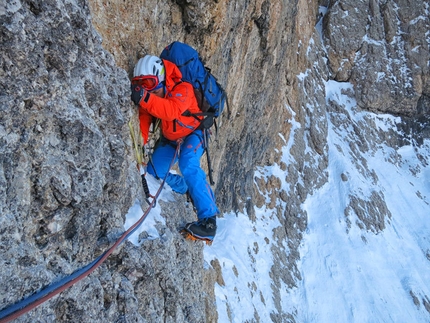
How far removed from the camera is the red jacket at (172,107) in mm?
4546

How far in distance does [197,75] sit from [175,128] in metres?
0.87

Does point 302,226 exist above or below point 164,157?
below

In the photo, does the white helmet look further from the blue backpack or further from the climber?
the blue backpack

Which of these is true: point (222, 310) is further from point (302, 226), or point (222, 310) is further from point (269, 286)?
point (302, 226)

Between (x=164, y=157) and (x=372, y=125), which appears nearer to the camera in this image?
(x=164, y=157)

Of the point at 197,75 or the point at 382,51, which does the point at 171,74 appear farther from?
the point at 382,51

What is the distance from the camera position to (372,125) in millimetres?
30812

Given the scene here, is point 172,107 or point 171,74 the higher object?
point 171,74

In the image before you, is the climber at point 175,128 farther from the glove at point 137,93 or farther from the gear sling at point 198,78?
the gear sling at point 198,78

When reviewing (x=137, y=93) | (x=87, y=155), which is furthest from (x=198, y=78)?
(x=87, y=155)

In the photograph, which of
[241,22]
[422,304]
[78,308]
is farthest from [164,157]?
[422,304]

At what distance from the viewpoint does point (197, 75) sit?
512 centimetres

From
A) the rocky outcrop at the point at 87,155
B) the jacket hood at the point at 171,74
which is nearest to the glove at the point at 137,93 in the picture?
the rocky outcrop at the point at 87,155

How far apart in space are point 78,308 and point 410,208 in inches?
1154
